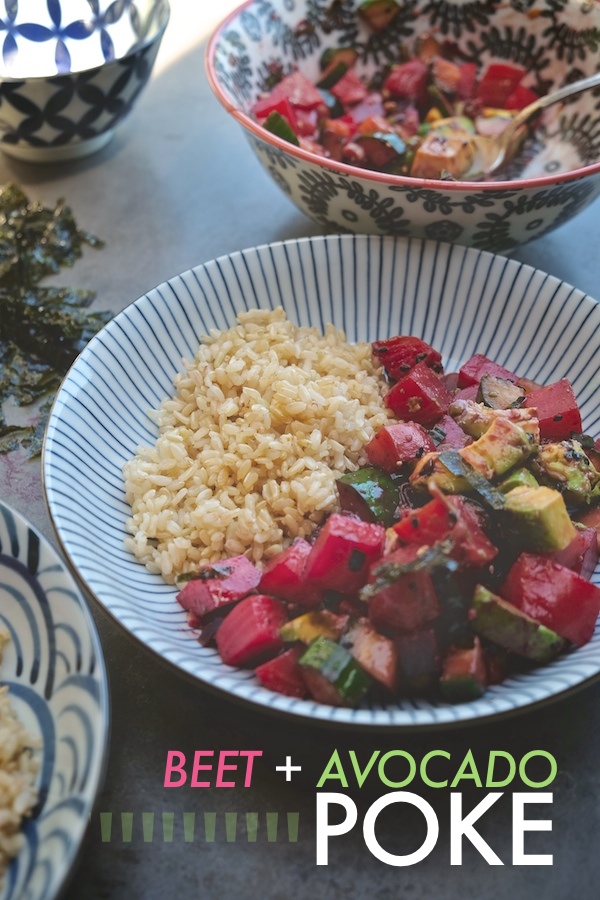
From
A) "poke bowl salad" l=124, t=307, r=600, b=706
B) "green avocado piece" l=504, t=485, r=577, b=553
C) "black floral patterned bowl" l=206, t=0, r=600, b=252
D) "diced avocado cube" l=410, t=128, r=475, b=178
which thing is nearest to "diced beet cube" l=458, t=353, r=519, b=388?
"poke bowl salad" l=124, t=307, r=600, b=706

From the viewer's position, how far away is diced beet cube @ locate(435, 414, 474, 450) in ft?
5.39

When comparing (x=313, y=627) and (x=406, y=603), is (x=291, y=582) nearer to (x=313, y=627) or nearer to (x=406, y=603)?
(x=313, y=627)

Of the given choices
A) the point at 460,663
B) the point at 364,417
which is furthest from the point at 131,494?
the point at 460,663

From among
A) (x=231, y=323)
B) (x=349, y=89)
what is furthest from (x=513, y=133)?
(x=231, y=323)

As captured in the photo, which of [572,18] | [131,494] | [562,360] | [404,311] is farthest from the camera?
[572,18]

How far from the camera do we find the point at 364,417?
1.76 m

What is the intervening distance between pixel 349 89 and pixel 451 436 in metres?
1.44

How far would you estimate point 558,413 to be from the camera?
1679mm

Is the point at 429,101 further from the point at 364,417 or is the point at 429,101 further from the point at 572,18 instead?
the point at 364,417

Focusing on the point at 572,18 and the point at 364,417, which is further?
the point at 572,18

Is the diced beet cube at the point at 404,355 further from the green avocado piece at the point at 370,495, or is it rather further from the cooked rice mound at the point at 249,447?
the green avocado piece at the point at 370,495

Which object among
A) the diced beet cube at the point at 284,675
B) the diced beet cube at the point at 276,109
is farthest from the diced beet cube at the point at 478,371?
the diced beet cube at the point at 276,109

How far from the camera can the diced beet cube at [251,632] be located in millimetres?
1372

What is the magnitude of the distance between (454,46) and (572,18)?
1.23 ft
